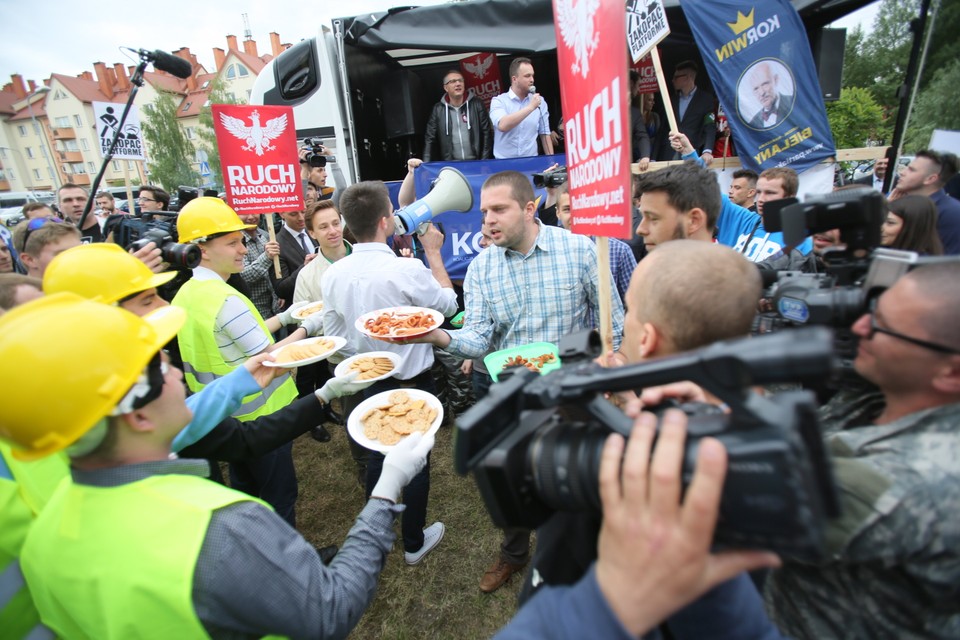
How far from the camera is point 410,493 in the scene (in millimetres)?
2949

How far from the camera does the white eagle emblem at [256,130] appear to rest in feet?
14.6

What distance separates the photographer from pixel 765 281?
1.68 m

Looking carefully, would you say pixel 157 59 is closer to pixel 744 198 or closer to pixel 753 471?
pixel 753 471

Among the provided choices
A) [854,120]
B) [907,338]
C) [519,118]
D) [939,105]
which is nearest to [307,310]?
[519,118]

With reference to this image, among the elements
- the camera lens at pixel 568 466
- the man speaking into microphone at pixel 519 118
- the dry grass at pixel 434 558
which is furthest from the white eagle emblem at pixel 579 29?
the man speaking into microphone at pixel 519 118

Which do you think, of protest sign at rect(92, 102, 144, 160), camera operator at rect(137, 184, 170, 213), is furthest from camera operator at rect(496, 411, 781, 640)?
camera operator at rect(137, 184, 170, 213)

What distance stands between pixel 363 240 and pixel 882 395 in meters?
2.98

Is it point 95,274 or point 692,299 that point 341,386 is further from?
point 692,299

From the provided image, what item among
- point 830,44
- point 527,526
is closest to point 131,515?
point 527,526

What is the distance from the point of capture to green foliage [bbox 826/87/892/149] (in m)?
18.6

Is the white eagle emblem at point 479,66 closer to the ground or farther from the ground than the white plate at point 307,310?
farther from the ground

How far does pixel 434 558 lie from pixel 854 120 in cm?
2516

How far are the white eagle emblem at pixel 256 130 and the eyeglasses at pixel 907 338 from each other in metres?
5.13

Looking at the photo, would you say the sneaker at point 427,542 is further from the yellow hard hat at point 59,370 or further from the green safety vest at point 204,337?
the yellow hard hat at point 59,370
